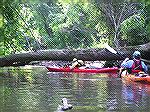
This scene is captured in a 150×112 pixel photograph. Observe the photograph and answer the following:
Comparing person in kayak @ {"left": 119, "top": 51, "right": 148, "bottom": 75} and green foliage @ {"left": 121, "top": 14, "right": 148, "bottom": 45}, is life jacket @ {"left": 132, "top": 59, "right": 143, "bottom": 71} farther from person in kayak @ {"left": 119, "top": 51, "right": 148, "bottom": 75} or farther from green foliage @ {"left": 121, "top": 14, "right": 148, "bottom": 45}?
green foliage @ {"left": 121, "top": 14, "right": 148, "bottom": 45}

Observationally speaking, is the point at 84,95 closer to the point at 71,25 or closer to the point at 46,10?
the point at 71,25

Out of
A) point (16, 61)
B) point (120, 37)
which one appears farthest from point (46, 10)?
point (16, 61)

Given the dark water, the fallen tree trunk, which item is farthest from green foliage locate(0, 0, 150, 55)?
the dark water

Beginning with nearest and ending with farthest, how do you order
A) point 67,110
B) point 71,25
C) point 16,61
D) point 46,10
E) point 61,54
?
point 67,110
point 61,54
point 16,61
point 71,25
point 46,10

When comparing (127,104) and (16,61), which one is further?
(16,61)

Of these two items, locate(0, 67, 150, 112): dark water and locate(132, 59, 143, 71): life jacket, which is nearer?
locate(0, 67, 150, 112): dark water

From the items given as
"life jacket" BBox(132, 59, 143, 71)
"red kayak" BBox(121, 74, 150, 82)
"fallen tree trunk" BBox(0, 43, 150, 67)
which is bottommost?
"red kayak" BBox(121, 74, 150, 82)

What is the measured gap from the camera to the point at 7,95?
10.8 meters

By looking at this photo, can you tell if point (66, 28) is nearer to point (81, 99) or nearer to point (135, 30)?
point (135, 30)

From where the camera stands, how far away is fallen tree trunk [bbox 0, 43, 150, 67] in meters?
15.4

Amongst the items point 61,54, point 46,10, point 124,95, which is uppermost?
point 46,10

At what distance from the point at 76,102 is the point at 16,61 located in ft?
24.9

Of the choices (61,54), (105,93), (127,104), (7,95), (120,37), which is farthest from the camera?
(120,37)

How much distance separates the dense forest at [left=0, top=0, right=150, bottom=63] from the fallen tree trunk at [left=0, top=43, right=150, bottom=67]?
3.50 feet
